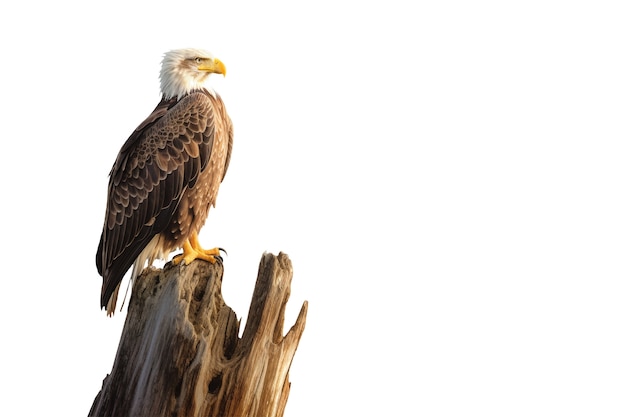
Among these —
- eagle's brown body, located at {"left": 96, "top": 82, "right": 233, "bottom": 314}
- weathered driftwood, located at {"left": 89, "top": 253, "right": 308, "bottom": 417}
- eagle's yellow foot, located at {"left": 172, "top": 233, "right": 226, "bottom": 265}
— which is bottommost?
weathered driftwood, located at {"left": 89, "top": 253, "right": 308, "bottom": 417}

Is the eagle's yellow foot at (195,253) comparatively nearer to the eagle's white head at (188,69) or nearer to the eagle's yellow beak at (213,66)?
the eagle's white head at (188,69)

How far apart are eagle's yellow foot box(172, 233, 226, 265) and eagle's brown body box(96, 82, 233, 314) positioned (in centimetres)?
8

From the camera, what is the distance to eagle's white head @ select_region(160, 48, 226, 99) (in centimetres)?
776

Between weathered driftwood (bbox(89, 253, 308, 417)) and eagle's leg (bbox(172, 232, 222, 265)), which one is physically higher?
eagle's leg (bbox(172, 232, 222, 265))

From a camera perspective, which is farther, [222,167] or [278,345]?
[222,167]

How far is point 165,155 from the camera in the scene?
7.41 meters

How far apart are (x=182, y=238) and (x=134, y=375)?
174cm

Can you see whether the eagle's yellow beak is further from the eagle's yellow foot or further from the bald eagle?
the eagle's yellow foot

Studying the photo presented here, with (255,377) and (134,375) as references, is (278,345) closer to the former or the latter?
(255,377)

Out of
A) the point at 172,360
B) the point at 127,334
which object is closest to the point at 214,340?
the point at 172,360

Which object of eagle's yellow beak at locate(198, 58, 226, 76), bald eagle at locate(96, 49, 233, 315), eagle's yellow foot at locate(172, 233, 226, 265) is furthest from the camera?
eagle's yellow beak at locate(198, 58, 226, 76)

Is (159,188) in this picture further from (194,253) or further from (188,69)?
(188,69)

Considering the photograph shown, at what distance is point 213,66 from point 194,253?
1.96 metres

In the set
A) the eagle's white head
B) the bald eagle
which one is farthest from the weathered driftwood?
the eagle's white head
